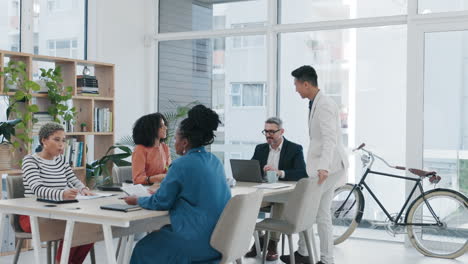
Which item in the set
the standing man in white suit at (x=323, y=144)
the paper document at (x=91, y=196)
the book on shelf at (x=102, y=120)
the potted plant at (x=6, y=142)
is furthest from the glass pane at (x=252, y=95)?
the paper document at (x=91, y=196)

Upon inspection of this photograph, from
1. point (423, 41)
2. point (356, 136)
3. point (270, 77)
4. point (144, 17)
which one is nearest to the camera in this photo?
point (423, 41)

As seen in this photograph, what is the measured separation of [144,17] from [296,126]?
8.23 ft

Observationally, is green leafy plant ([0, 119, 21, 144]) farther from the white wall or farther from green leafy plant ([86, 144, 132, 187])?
the white wall

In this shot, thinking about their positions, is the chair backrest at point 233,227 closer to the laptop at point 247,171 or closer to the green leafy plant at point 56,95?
the laptop at point 247,171

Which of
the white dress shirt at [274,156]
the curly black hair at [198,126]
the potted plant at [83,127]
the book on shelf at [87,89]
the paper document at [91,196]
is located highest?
the book on shelf at [87,89]

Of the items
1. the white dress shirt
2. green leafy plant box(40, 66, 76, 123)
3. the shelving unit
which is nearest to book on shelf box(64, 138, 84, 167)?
the shelving unit

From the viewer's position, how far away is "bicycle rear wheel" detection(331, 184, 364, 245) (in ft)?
21.7

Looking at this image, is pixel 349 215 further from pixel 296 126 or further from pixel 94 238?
pixel 94 238

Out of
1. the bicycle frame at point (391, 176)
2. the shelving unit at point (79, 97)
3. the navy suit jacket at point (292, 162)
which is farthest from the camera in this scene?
the bicycle frame at point (391, 176)

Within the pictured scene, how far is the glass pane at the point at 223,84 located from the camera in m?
7.70

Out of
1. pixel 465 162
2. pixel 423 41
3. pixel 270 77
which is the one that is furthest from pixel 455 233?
pixel 270 77

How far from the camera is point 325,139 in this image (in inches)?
191

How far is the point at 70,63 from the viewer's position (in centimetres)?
672

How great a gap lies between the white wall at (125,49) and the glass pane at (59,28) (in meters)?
0.13
